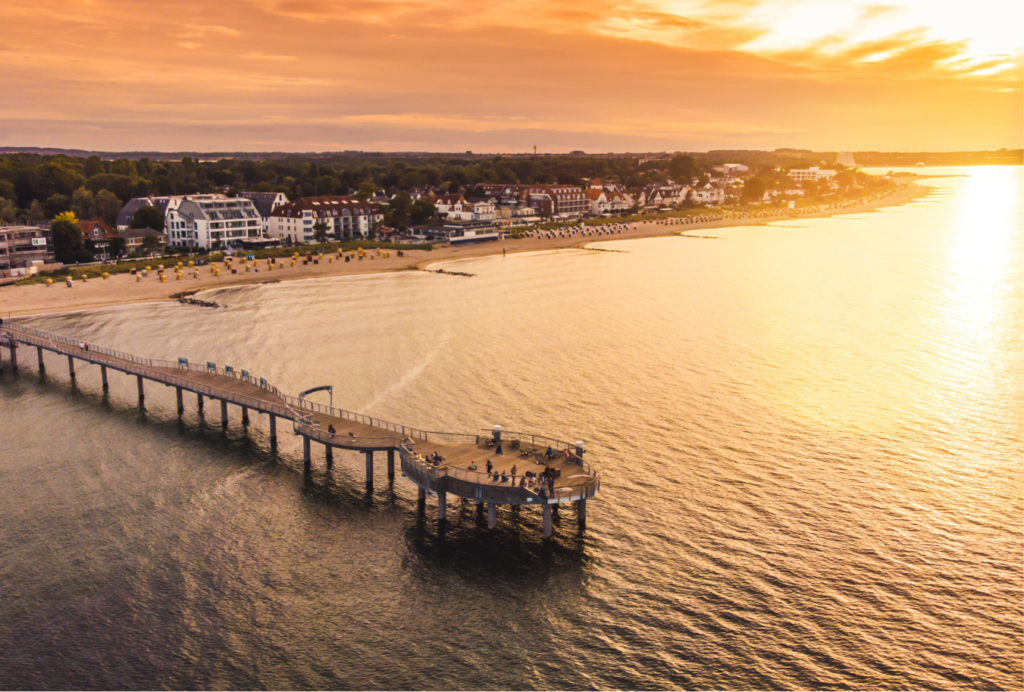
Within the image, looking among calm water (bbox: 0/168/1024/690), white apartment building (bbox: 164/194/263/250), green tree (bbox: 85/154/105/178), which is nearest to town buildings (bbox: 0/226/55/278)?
white apartment building (bbox: 164/194/263/250)

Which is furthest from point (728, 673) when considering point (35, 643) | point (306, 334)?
point (306, 334)

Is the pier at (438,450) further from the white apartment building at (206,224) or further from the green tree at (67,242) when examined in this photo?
the white apartment building at (206,224)

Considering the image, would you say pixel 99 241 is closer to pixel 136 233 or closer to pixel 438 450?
pixel 136 233

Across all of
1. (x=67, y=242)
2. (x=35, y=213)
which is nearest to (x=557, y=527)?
(x=67, y=242)

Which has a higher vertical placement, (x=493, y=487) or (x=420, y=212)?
(x=420, y=212)

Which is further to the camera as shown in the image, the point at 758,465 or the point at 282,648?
→ the point at 758,465

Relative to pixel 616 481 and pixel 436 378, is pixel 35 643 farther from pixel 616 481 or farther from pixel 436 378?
pixel 436 378
